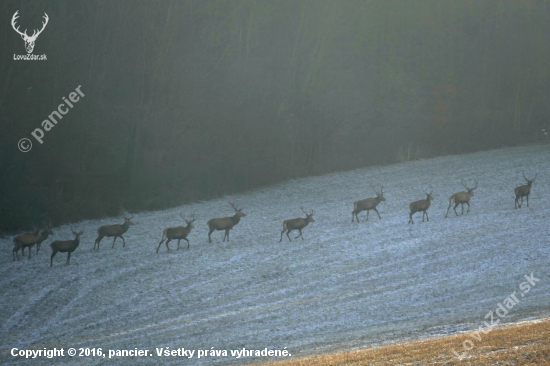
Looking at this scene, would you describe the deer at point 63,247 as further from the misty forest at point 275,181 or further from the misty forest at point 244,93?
the misty forest at point 244,93

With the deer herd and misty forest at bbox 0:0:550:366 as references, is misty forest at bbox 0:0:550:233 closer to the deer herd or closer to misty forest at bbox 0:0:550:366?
misty forest at bbox 0:0:550:366

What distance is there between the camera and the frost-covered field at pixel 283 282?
45.9 ft

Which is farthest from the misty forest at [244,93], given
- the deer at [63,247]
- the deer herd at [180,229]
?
the deer at [63,247]

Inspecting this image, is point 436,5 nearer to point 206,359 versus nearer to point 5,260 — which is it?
point 5,260

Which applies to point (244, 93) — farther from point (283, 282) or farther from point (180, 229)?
point (283, 282)

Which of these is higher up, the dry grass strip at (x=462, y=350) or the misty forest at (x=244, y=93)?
the misty forest at (x=244, y=93)

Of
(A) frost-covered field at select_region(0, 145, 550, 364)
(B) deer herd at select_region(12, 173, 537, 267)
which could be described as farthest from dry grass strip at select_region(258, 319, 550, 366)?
(B) deer herd at select_region(12, 173, 537, 267)

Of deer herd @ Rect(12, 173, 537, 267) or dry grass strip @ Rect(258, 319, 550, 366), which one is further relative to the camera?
deer herd @ Rect(12, 173, 537, 267)

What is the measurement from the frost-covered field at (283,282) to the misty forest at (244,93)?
3.70 metres

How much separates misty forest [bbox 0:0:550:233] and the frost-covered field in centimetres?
370

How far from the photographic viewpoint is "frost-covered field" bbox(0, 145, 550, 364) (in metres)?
14.0

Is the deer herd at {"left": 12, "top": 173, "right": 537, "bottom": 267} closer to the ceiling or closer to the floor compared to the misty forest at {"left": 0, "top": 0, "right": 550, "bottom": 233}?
closer to the floor

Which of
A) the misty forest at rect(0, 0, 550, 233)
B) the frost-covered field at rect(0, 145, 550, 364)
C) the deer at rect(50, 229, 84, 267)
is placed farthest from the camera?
the misty forest at rect(0, 0, 550, 233)

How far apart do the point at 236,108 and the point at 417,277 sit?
2088 centimetres
